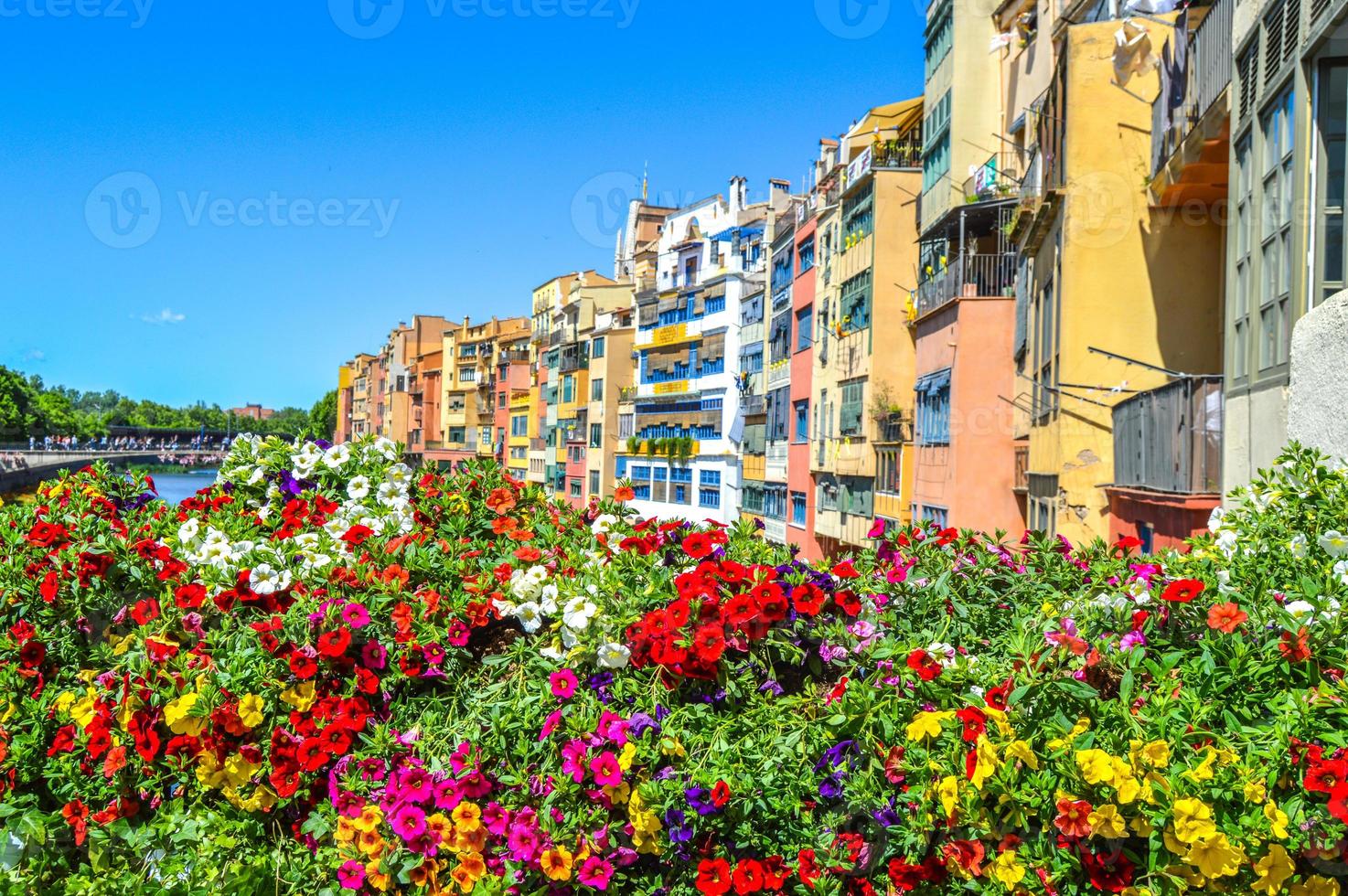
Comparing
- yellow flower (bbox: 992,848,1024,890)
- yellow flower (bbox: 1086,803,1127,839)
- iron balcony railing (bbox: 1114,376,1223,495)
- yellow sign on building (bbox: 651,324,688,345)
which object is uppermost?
yellow sign on building (bbox: 651,324,688,345)

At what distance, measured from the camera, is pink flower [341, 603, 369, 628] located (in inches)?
208

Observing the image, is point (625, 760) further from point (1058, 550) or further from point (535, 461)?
point (535, 461)

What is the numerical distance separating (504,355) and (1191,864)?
81535mm

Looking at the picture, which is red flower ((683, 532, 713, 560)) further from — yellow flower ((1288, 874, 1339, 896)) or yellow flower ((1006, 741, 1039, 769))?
yellow flower ((1288, 874, 1339, 896))

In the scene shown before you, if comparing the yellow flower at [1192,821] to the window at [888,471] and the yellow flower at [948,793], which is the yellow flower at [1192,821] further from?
the window at [888,471]

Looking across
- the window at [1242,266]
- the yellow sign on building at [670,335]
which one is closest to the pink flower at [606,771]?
the window at [1242,266]

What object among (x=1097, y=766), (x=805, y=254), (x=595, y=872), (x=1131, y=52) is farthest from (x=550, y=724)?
(x=805, y=254)

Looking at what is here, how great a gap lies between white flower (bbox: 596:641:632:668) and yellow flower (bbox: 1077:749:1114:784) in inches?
70.3

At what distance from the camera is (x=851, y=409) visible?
3425 centimetres

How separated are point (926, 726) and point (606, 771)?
1130 mm

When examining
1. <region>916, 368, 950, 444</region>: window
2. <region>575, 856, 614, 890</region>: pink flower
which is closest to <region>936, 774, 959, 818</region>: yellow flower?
<region>575, 856, 614, 890</region>: pink flower

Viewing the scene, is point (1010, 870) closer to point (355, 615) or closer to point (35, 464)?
point (355, 615)

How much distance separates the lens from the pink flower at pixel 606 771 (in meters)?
4.45

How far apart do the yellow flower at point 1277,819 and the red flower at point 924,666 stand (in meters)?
1.10
